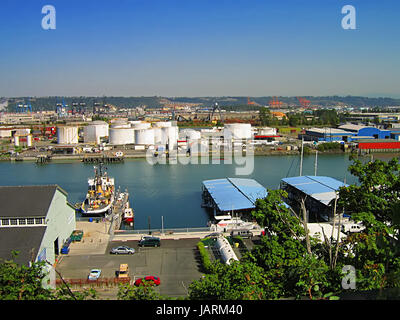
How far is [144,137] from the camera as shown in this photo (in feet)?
38.6

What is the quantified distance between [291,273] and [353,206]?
98 centimetres

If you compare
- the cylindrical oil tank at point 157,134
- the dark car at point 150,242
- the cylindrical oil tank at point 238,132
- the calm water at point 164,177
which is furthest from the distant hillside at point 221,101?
the dark car at point 150,242

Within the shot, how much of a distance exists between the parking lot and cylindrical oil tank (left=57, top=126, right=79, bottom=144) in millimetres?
9981

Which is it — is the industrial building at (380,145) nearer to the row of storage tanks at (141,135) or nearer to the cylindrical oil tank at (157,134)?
the row of storage tanks at (141,135)

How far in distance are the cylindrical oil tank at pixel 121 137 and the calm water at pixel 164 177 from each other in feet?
8.40

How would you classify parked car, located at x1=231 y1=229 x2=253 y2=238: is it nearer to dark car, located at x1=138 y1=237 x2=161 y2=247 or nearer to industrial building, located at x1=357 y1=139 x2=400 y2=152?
dark car, located at x1=138 y1=237 x2=161 y2=247

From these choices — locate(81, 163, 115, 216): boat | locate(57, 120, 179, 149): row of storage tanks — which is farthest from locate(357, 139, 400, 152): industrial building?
locate(81, 163, 115, 216): boat

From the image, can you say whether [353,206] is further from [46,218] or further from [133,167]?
[133,167]

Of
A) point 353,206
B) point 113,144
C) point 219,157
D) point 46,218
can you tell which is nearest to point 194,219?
point 46,218

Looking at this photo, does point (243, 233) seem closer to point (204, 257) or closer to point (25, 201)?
point (204, 257)

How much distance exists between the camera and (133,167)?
8.64 meters

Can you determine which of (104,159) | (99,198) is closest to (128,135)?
(104,159)
